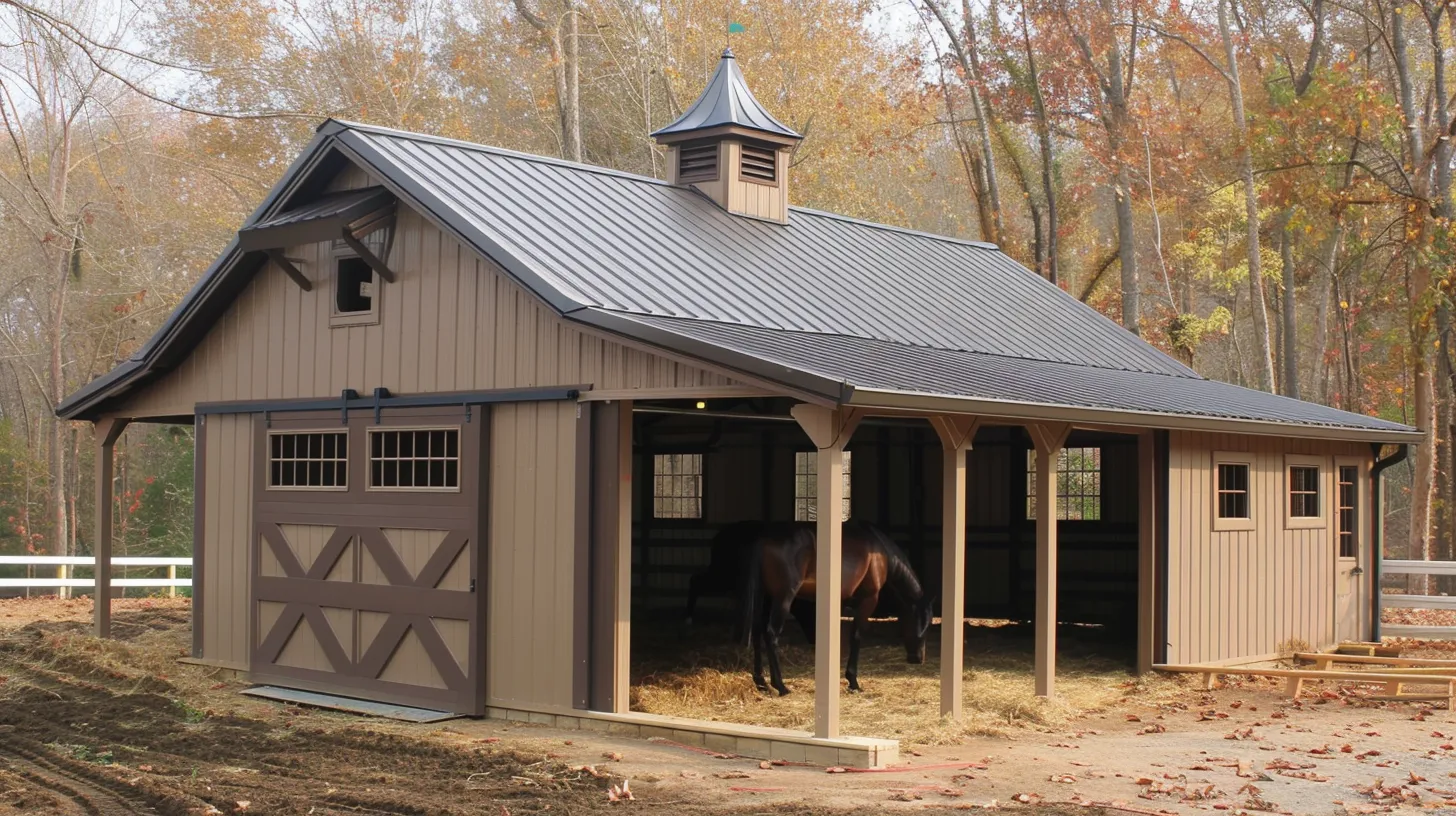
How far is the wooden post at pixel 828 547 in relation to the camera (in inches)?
371

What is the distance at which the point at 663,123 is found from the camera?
31.9 meters

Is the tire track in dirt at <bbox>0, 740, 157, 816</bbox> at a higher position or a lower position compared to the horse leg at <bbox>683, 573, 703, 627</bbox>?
lower

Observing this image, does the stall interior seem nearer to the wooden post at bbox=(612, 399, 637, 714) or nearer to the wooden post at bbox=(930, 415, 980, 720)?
the wooden post at bbox=(612, 399, 637, 714)

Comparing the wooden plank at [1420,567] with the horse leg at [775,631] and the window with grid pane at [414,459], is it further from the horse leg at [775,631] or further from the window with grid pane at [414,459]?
the window with grid pane at [414,459]

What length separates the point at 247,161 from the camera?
31703mm

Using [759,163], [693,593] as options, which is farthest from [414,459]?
[759,163]

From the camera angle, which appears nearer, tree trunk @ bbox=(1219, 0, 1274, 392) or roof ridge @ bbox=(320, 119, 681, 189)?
roof ridge @ bbox=(320, 119, 681, 189)

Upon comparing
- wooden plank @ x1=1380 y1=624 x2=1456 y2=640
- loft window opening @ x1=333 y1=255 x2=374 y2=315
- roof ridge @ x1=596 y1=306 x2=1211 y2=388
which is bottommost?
wooden plank @ x1=1380 y1=624 x2=1456 y2=640

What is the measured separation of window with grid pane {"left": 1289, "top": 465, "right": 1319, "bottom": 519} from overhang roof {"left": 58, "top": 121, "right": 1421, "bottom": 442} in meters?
0.61

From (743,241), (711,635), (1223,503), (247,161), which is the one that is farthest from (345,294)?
(247,161)

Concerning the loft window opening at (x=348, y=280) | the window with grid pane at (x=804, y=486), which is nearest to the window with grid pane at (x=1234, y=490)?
the window with grid pane at (x=804, y=486)

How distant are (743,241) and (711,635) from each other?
4.31 m

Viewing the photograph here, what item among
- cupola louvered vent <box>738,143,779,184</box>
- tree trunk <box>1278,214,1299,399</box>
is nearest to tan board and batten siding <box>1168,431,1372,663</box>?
cupola louvered vent <box>738,143,779,184</box>

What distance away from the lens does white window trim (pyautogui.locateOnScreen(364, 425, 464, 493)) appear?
1160 cm
